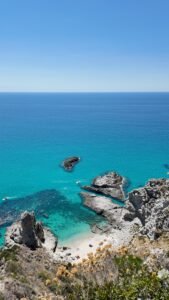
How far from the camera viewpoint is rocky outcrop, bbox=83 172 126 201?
205 ft

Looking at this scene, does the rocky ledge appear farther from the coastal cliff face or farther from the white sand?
the white sand

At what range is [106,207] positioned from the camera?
56094 millimetres

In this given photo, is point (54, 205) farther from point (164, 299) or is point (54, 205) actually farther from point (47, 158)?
point (164, 299)

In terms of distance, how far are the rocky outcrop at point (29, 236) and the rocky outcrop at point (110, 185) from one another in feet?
59.0

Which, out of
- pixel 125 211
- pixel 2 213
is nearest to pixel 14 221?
pixel 2 213

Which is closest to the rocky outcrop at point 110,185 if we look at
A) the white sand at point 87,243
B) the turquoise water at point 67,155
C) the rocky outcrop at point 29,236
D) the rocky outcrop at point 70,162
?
the turquoise water at point 67,155

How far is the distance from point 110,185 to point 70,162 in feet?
71.5

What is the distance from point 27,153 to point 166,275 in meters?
80.4

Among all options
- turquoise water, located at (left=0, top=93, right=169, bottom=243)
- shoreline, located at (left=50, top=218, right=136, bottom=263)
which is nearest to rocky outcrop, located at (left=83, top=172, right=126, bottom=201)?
turquoise water, located at (left=0, top=93, right=169, bottom=243)

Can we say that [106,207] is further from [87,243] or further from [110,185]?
[87,243]

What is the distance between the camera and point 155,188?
51.7m

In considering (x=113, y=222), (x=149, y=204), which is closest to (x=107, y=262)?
(x=149, y=204)

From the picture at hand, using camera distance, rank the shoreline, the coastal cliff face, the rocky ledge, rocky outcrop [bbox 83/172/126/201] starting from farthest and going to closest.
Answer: rocky outcrop [bbox 83/172/126/201], the shoreline, the rocky ledge, the coastal cliff face

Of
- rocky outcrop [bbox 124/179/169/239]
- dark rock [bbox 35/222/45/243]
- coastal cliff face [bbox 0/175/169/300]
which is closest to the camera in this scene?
coastal cliff face [bbox 0/175/169/300]
